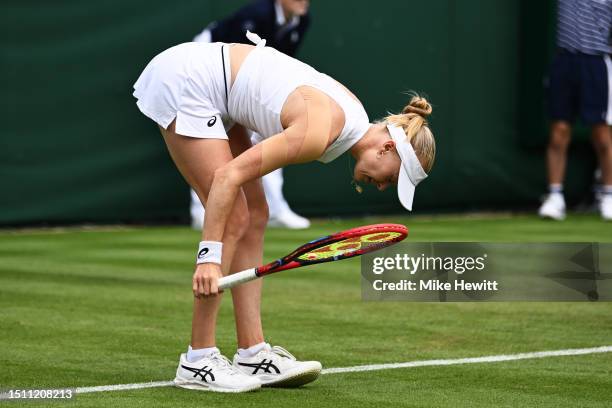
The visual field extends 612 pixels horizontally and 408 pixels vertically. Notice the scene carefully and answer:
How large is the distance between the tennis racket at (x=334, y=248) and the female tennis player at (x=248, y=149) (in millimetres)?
111

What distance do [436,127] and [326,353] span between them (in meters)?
7.27

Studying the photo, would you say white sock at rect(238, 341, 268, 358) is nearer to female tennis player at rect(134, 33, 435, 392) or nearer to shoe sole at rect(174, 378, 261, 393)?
female tennis player at rect(134, 33, 435, 392)

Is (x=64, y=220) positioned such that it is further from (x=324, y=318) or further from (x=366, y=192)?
(x=324, y=318)

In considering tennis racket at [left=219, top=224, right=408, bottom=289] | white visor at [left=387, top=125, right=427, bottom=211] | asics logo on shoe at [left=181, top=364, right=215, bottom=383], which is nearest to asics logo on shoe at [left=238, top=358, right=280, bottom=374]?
asics logo on shoe at [left=181, top=364, right=215, bottom=383]

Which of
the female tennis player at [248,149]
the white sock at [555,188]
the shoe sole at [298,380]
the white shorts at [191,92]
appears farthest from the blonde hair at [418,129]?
the white sock at [555,188]

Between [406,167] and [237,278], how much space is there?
0.70 meters

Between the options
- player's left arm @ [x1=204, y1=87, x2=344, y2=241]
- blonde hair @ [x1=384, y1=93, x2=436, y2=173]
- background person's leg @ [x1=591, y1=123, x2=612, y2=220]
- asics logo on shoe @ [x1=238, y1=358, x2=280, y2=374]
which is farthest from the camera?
background person's leg @ [x1=591, y1=123, x2=612, y2=220]

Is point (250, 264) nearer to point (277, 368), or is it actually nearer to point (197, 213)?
point (277, 368)

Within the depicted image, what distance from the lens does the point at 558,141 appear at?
1183 cm

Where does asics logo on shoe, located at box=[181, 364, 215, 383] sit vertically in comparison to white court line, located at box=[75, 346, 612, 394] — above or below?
above

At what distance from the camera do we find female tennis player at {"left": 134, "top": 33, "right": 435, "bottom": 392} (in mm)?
4332

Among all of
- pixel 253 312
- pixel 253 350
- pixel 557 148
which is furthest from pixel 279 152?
pixel 557 148

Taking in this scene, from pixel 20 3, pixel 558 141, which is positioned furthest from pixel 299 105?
pixel 558 141

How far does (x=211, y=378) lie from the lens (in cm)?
461
